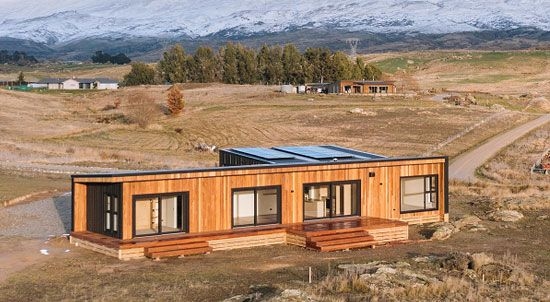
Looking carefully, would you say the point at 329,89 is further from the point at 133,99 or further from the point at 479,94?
the point at 133,99

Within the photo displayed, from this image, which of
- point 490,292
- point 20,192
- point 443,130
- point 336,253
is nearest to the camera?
point 490,292

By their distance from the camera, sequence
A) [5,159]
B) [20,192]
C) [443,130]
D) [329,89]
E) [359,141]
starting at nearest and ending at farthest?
1. [20,192]
2. [5,159]
3. [359,141]
4. [443,130]
5. [329,89]

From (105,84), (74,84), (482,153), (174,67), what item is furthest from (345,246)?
(74,84)

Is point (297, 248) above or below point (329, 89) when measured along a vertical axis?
below

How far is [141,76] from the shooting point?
163375mm

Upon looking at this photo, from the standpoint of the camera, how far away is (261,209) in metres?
31.0

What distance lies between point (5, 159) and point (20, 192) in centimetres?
2007

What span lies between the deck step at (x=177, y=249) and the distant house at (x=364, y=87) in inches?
4029

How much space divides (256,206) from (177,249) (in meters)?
4.48

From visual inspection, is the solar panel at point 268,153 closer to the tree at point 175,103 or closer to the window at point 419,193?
the window at point 419,193

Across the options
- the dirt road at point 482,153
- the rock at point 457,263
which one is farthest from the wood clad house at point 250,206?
the dirt road at point 482,153

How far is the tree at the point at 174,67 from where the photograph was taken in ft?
520

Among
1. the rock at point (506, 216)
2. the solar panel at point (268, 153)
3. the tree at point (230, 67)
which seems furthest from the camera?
the tree at point (230, 67)

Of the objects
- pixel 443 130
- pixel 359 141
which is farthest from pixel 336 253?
pixel 443 130
